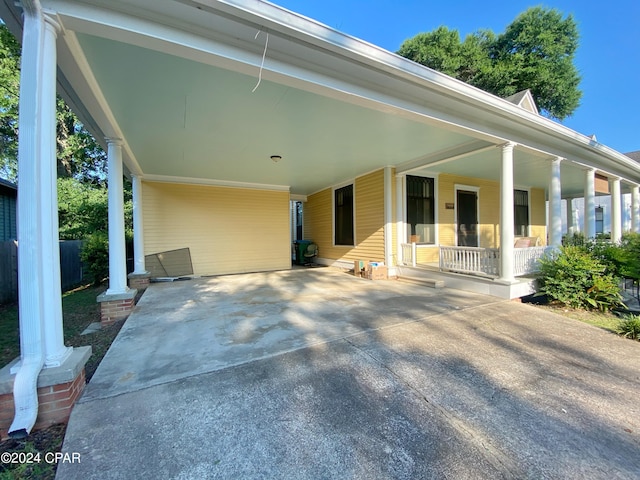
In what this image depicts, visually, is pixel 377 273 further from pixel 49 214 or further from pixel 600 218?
pixel 600 218

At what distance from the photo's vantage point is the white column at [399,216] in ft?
23.6

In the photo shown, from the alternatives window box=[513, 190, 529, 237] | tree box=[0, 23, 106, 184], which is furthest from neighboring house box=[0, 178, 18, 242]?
window box=[513, 190, 529, 237]

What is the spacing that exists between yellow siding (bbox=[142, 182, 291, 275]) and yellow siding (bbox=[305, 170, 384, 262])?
1556 mm

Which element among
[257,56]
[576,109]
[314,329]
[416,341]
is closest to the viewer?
[257,56]

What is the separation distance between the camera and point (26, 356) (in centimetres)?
173

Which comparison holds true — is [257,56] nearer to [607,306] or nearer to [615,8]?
[607,306]

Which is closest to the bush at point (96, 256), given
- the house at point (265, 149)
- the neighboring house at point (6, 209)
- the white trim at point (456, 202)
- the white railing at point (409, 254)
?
the house at point (265, 149)

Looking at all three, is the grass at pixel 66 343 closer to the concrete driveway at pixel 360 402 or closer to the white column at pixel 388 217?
the concrete driveway at pixel 360 402

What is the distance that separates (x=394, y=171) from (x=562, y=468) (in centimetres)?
663

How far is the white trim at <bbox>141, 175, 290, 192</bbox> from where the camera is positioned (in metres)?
7.60

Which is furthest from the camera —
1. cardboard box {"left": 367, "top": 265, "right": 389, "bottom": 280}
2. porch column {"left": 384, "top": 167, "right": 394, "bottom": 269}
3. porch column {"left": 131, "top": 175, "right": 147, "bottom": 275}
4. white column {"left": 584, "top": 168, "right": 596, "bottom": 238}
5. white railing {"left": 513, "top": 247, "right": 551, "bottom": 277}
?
porch column {"left": 384, "top": 167, "right": 394, "bottom": 269}

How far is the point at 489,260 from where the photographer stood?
17.6ft

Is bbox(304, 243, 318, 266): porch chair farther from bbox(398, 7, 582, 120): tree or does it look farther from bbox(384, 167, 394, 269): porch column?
bbox(398, 7, 582, 120): tree

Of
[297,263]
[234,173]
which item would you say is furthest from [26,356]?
[297,263]
